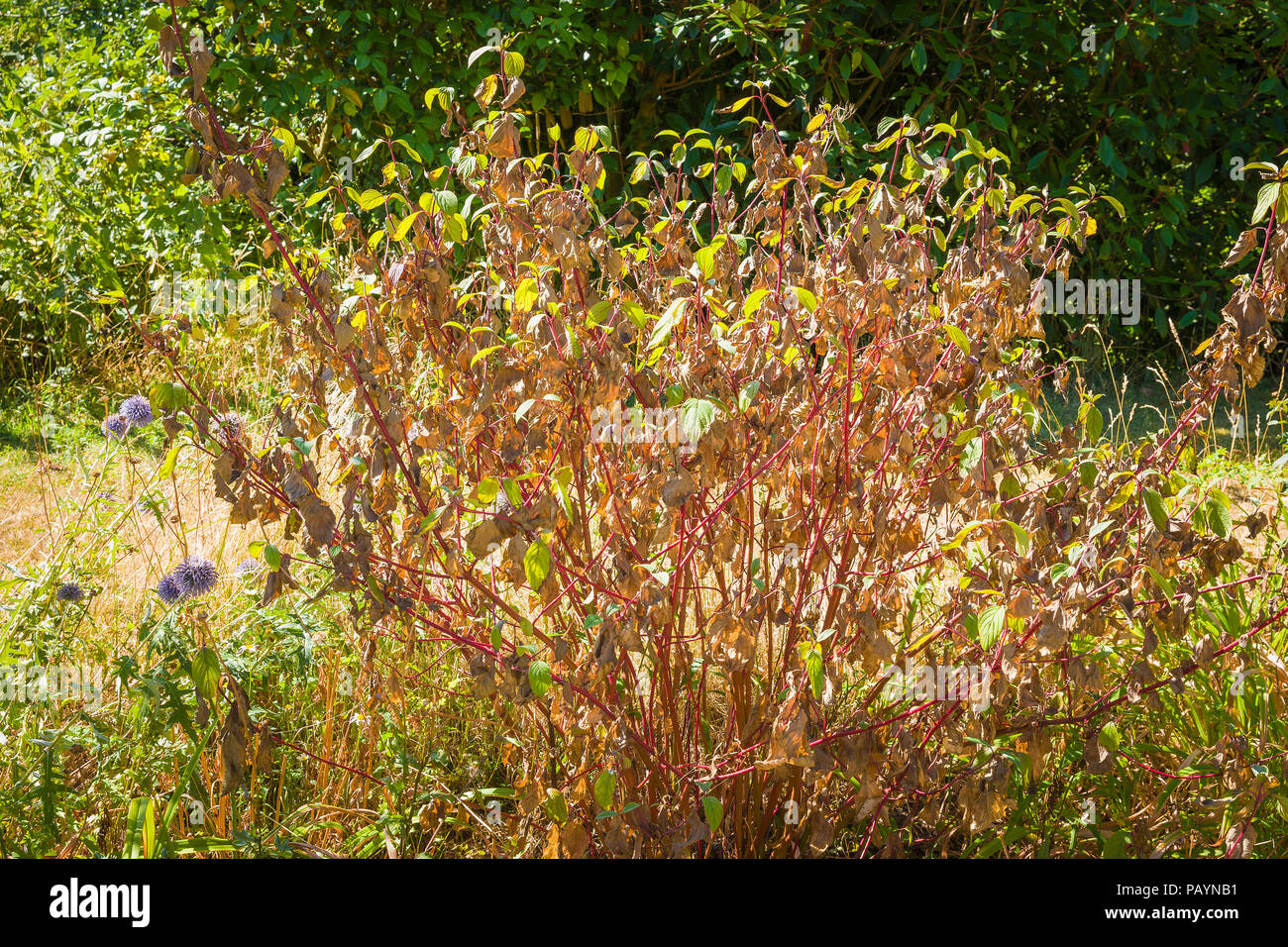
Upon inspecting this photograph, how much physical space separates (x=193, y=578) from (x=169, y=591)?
0.34ft

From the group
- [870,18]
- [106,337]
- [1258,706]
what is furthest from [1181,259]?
[106,337]

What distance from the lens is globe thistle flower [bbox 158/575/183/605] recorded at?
2232mm

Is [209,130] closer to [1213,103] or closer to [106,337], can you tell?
[106,337]

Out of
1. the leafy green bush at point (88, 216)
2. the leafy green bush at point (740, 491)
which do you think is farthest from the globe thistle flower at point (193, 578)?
the leafy green bush at point (88, 216)

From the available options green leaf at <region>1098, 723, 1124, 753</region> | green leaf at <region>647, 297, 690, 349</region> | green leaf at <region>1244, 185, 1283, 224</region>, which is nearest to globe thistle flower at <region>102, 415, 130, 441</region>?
green leaf at <region>647, 297, 690, 349</region>

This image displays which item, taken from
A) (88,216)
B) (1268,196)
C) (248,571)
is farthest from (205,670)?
(88,216)

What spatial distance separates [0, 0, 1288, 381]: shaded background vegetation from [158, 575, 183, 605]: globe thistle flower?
2737 mm

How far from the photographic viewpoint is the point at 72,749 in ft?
6.71

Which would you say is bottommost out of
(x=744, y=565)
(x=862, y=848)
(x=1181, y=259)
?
(x=862, y=848)

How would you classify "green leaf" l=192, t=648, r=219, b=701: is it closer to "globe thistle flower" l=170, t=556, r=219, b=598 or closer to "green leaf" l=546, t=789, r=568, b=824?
"green leaf" l=546, t=789, r=568, b=824

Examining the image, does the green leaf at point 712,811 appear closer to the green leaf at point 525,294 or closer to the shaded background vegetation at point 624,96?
the green leaf at point 525,294

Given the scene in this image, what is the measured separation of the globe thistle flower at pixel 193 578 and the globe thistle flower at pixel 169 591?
1cm

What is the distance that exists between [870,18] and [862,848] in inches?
171

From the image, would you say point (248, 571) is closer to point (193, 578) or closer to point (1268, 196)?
point (193, 578)
